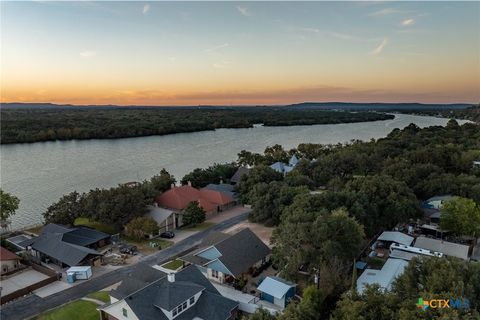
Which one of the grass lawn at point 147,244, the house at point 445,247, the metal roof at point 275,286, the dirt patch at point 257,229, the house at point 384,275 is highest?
the metal roof at point 275,286

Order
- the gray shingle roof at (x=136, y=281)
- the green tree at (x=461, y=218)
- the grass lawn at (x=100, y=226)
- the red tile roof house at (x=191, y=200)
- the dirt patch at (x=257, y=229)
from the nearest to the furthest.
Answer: the gray shingle roof at (x=136, y=281), the green tree at (x=461, y=218), the dirt patch at (x=257, y=229), the grass lawn at (x=100, y=226), the red tile roof house at (x=191, y=200)

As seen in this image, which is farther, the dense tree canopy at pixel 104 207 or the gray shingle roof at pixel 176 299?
the dense tree canopy at pixel 104 207

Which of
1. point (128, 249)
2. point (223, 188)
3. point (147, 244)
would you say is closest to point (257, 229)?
point (147, 244)

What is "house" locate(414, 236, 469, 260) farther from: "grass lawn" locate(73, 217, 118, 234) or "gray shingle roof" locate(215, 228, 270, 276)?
"grass lawn" locate(73, 217, 118, 234)

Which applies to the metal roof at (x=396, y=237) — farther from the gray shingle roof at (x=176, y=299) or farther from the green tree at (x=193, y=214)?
the green tree at (x=193, y=214)

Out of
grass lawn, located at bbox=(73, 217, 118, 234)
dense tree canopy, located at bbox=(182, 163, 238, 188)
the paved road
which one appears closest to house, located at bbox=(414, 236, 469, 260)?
the paved road

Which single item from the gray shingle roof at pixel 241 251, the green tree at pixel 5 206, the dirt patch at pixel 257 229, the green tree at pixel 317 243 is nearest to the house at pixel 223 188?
the dirt patch at pixel 257 229

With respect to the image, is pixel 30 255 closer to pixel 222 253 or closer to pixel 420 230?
pixel 222 253
